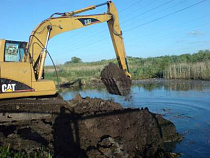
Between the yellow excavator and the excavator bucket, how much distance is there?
0.29ft

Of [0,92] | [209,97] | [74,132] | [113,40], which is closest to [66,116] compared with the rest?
[74,132]

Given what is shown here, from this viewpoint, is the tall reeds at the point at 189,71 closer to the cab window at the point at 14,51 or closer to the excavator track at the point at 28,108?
the excavator track at the point at 28,108

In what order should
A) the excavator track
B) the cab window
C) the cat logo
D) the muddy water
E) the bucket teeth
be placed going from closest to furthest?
the muddy water → the cat logo → the excavator track → the cab window → the bucket teeth

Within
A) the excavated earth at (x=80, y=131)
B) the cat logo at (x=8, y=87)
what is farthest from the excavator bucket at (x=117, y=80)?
the cat logo at (x=8, y=87)

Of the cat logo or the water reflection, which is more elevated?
the cat logo

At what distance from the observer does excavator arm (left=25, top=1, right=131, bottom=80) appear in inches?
348

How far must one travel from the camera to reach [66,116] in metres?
8.32

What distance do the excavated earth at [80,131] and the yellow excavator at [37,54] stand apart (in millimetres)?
550

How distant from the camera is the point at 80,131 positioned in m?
7.00

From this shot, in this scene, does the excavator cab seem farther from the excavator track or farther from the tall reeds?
the tall reeds

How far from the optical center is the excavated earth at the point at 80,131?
20.1 ft

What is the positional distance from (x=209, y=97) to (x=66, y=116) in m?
8.31

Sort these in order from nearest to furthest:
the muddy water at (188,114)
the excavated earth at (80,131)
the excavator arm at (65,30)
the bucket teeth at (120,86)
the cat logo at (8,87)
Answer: the excavated earth at (80,131)
the muddy water at (188,114)
the cat logo at (8,87)
the excavator arm at (65,30)
the bucket teeth at (120,86)

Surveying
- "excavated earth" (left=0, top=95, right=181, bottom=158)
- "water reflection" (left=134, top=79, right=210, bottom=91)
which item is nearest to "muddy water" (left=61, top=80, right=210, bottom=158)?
"excavated earth" (left=0, top=95, right=181, bottom=158)
